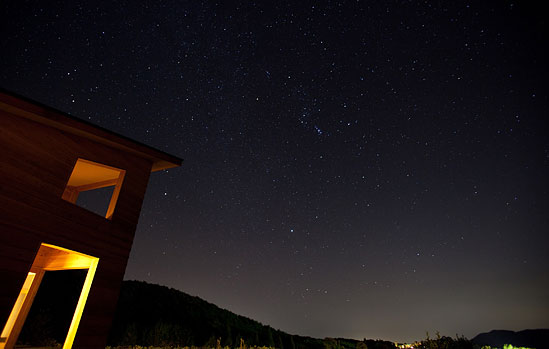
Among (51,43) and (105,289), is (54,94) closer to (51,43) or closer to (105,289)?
(51,43)

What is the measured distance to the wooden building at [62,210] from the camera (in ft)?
15.6

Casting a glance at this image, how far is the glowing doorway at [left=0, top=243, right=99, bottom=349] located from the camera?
573cm

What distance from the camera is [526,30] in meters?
14.8

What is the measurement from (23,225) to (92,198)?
28.9 ft

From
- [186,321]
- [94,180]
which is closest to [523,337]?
[186,321]

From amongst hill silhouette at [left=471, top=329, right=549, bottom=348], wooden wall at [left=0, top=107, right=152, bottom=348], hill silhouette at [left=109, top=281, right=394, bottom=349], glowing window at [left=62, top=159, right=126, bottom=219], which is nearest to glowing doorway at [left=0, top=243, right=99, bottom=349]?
wooden wall at [left=0, top=107, right=152, bottom=348]

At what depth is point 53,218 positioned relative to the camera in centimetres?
526

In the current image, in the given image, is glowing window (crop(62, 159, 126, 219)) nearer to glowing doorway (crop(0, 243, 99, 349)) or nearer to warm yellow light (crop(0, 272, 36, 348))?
glowing doorway (crop(0, 243, 99, 349))

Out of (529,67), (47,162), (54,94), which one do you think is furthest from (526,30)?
(54,94)

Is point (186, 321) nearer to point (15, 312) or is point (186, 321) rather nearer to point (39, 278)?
point (39, 278)

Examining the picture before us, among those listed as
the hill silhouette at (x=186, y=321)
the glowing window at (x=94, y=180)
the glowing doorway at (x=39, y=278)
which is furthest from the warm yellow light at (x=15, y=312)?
the hill silhouette at (x=186, y=321)

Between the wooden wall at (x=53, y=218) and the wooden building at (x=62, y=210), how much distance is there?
0.01 metres

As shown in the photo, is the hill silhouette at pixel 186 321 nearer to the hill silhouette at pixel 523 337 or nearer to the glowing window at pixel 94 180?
the glowing window at pixel 94 180

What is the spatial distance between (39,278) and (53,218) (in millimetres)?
3594
